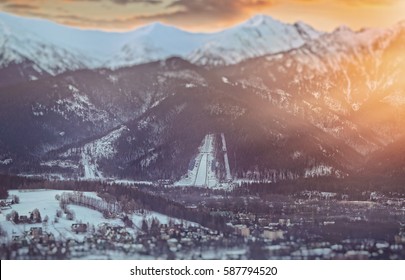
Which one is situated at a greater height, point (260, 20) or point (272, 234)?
point (260, 20)

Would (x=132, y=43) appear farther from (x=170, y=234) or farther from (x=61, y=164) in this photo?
(x=170, y=234)

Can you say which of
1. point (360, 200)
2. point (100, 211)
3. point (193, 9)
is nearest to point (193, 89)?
point (193, 9)

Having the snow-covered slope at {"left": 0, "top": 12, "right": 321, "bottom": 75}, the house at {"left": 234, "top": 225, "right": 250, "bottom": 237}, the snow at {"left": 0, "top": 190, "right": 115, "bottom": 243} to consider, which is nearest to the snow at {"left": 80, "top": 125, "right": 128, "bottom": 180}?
the snow at {"left": 0, "top": 190, "right": 115, "bottom": 243}

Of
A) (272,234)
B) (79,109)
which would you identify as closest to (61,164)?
(79,109)

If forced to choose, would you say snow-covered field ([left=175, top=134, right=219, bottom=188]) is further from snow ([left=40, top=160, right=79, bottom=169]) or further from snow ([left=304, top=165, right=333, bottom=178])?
snow ([left=40, top=160, right=79, bottom=169])

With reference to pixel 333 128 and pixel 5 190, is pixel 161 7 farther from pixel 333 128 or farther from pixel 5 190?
pixel 333 128

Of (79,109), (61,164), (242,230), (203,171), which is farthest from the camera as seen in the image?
(79,109)
